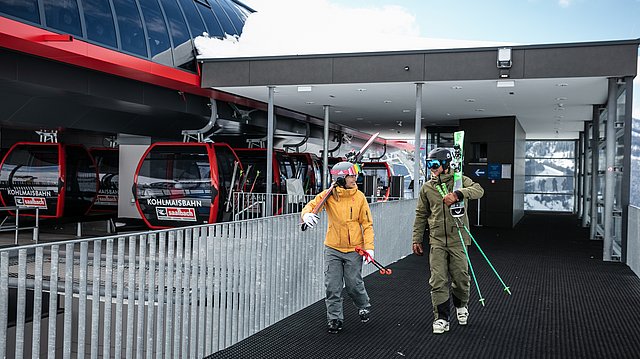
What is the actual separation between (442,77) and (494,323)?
6589 mm

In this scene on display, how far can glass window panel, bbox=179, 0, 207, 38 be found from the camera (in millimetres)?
17739

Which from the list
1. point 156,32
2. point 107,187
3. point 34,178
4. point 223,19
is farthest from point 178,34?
point 107,187

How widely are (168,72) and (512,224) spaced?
11.6m

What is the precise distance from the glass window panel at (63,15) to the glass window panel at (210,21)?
6202mm

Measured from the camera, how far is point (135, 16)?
49.5 ft

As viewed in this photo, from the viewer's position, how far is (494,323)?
23.5ft

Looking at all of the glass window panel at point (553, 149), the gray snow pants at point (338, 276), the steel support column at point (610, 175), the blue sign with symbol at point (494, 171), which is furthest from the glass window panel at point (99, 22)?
the glass window panel at point (553, 149)

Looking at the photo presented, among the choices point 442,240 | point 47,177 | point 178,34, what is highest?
point 178,34

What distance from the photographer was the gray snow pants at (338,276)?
6504mm

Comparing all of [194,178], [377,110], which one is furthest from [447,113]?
[194,178]

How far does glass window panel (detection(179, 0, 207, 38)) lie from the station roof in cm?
289

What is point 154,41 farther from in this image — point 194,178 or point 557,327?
point 557,327

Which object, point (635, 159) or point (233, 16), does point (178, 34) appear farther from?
point (635, 159)

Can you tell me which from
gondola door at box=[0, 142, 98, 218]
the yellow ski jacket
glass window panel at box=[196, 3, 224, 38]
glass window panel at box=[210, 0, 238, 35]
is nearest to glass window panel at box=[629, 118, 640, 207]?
the yellow ski jacket
